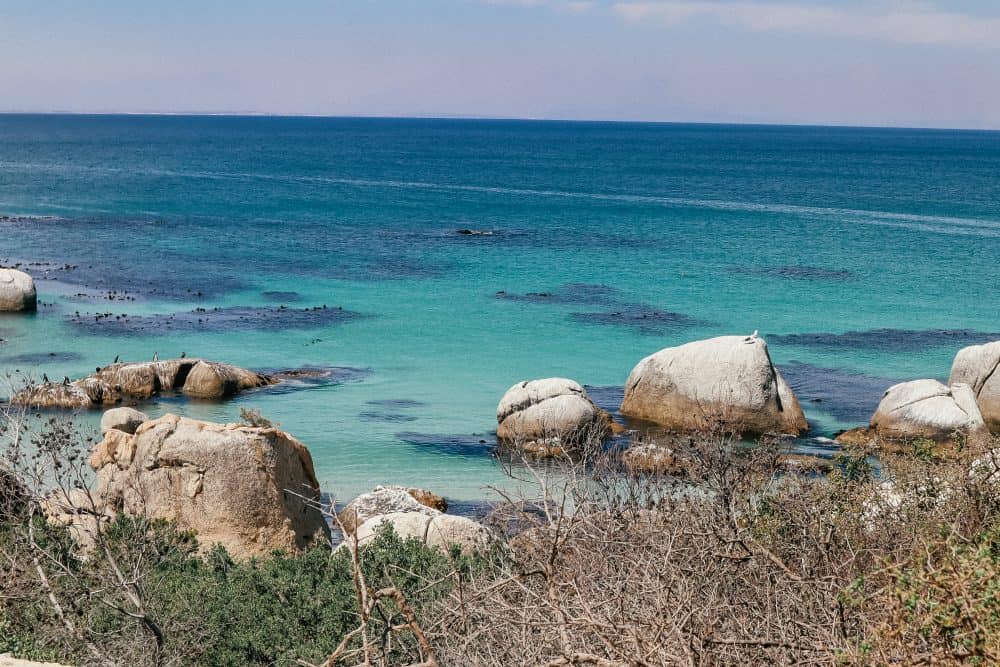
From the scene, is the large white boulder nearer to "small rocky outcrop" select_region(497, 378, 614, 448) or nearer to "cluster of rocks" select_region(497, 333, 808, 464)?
"cluster of rocks" select_region(497, 333, 808, 464)

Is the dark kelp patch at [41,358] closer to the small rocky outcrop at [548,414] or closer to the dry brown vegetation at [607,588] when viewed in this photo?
the small rocky outcrop at [548,414]

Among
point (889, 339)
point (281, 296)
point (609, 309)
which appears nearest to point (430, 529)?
point (889, 339)

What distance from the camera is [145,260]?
5225 cm

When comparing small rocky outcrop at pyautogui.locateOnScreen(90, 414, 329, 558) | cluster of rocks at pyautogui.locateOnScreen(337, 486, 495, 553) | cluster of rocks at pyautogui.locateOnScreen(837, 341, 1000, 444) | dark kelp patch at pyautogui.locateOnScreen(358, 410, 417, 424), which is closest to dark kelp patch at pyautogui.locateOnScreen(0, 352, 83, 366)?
dark kelp patch at pyautogui.locateOnScreen(358, 410, 417, 424)

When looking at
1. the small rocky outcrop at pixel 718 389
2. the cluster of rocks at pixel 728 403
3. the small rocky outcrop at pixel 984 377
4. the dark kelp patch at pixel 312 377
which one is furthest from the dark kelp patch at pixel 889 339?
the dark kelp patch at pixel 312 377

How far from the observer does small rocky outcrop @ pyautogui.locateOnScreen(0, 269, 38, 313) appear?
38.6 meters

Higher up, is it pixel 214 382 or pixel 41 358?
pixel 214 382

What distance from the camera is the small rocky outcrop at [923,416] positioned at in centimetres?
2545

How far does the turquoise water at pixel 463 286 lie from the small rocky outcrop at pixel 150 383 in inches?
36.8

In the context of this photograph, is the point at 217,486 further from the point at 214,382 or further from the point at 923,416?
the point at 923,416

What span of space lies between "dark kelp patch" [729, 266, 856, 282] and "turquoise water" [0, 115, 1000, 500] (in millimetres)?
212

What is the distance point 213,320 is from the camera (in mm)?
38812

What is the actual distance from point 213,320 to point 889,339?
23.4 meters

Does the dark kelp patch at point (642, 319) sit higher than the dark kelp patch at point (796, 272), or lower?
lower
